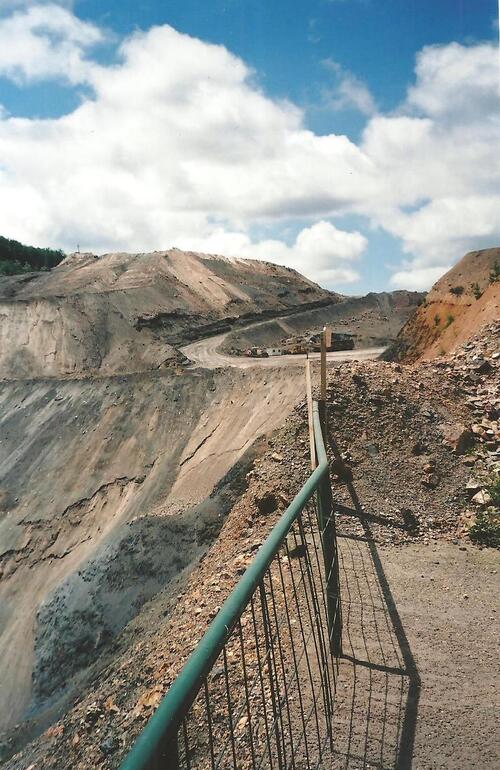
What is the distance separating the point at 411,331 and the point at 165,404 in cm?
959

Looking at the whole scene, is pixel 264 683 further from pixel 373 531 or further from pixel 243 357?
pixel 243 357

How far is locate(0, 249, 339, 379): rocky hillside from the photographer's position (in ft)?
109

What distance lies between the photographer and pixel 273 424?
15.6 meters

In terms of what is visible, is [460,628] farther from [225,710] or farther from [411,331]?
[411,331]

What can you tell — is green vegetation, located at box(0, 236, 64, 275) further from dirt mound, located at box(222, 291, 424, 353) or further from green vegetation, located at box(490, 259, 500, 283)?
green vegetation, located at box(490, 259, 500, 283)

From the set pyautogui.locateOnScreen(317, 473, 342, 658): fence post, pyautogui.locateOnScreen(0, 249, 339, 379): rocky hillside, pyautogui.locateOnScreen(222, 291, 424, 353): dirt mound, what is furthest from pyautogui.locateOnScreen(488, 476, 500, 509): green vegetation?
pyautogui.locateOnScreen(222, 291, 424, 353): dirt mound

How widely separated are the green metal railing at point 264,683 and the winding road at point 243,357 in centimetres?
2131

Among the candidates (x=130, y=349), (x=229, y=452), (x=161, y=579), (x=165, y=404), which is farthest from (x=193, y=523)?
(x=130, y=349)

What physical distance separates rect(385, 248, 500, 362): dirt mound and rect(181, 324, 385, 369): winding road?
17.1 ft

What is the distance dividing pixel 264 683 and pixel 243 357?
28.0 meters

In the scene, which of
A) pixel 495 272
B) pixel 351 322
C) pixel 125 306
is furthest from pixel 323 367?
pixel 351 322

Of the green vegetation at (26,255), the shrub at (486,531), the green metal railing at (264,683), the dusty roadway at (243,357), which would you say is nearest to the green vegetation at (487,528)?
the shrub at (486,531)

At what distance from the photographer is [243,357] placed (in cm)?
3231

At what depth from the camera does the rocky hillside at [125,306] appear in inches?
1314
